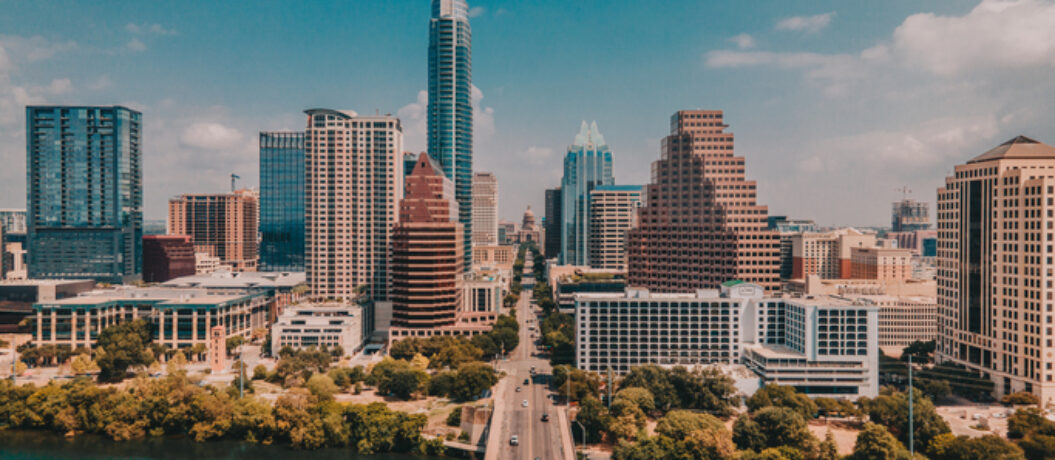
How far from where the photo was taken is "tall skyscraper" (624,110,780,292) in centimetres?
12025

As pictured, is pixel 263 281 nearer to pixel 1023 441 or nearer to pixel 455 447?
pixel 455 447

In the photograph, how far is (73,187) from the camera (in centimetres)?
19575

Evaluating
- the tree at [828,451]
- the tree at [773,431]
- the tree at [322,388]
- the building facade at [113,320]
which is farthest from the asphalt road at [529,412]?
the building facade at [113,320]

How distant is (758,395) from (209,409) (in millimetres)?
77519

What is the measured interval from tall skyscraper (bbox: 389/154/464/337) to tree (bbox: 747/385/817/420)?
67.9 m

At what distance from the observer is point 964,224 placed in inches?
4028

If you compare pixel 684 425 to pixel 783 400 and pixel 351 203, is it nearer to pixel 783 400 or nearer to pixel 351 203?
pixel 783 400

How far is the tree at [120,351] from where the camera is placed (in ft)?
363

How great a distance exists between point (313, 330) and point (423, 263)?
89.2ft

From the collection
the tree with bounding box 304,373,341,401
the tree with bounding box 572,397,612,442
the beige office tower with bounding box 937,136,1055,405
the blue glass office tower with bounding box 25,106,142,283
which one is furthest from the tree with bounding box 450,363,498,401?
the blue glass office tower with bounding box 25,106,142,283

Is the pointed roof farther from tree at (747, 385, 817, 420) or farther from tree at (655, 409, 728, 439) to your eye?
tree at (655, 409, 728, 439)

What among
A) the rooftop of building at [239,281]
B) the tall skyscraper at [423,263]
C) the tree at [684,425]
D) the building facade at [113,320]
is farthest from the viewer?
the rooftop of building at [239,281]

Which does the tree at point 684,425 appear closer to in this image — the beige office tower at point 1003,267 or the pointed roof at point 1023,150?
the beige office tower at point 1003,267

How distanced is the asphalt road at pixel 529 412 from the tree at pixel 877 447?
3457cm
